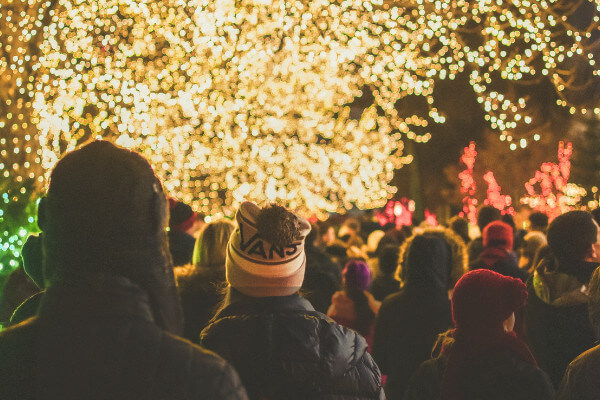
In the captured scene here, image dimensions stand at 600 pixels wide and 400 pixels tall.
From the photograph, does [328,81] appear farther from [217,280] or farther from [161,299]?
[161,299]

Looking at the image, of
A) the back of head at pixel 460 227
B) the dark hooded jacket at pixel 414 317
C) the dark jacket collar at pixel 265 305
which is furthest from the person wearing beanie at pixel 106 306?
the back of head at pixel 460 227

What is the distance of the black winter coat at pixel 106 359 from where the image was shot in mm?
1837

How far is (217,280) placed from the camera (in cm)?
486

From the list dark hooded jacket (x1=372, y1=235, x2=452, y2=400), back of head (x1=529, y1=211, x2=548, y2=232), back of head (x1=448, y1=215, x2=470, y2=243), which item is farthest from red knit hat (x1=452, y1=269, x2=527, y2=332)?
back of head (x1=529, y1=211, x2=548, y2=232)

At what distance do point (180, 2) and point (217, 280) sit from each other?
20.5 feet

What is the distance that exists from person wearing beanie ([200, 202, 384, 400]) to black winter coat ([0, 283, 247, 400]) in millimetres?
1043

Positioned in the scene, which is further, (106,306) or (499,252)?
(499,252)

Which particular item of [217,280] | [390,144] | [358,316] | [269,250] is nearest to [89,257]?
[269,250]

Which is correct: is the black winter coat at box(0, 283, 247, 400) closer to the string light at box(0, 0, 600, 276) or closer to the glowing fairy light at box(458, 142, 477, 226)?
the string light at box(0, 0, 600, 276)

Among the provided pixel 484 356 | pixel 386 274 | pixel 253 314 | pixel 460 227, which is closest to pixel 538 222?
pixel 460 227

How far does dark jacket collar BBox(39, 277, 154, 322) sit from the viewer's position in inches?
74.4

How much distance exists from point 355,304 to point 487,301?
9.54 feet

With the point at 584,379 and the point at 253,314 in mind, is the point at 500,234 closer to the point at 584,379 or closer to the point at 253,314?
the point at 584,379

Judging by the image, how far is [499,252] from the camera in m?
6.82
